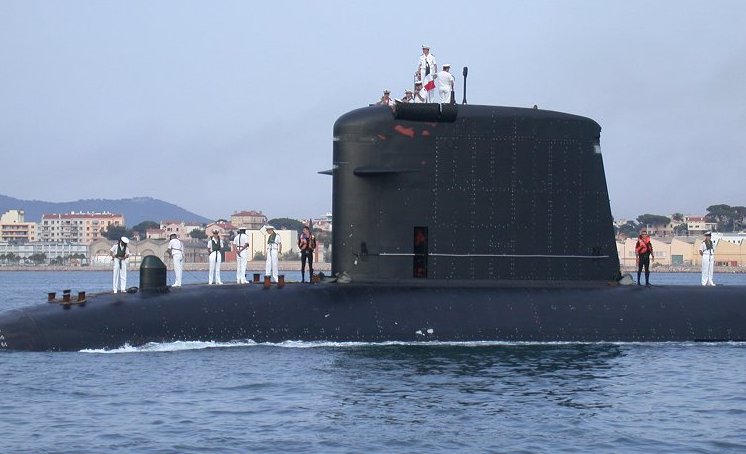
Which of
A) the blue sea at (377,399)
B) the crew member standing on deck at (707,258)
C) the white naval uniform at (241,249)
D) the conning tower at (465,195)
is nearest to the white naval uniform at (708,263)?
the crew member standing on deck at (707,258)

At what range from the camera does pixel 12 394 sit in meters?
18.0

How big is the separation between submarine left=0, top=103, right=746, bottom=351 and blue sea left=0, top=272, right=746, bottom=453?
1.34 ft

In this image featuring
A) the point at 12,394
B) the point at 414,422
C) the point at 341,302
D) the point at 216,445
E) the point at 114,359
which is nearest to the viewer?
the point at 216,445

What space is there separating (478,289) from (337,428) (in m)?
8.46

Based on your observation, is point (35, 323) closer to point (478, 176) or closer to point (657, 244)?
point (478, 176)

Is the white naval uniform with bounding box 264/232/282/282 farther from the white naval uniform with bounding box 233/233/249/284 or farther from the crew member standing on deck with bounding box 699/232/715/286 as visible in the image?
the crew member standing on deck with bounding box 699/232/715/286

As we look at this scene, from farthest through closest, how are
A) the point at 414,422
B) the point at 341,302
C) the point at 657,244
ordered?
the point at 657,244
the point at 341,302
the point at 414,422

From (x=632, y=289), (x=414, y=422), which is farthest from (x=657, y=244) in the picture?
(x=414, y=422)

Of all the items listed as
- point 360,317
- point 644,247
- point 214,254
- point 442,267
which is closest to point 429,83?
point 442,267

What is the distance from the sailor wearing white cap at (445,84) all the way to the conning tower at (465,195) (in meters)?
0.41

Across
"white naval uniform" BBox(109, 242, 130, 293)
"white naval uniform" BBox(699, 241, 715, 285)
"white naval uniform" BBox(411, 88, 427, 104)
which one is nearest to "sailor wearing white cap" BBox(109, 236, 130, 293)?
"white naval uniform" BBox(109, 242, 130, 293)

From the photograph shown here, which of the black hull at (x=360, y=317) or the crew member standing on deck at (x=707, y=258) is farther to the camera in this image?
the crew member standing on deck at (x=707, y=258)

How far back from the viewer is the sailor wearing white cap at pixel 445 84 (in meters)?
23.5

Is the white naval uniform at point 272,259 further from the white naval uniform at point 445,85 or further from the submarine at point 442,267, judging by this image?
the white naval uniform at point 445,85
